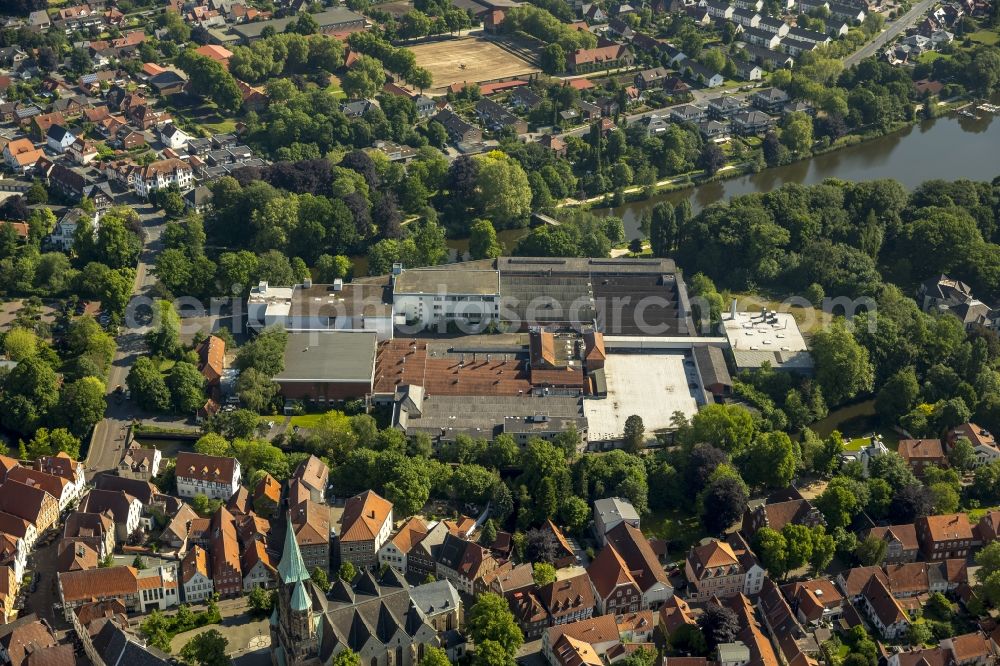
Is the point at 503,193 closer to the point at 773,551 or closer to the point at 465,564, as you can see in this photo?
the point at 465,564

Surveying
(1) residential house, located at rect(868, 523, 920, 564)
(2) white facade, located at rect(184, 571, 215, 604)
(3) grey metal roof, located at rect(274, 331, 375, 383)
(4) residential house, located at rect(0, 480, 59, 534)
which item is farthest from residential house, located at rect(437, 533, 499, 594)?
(4) residential house, located at rect(0, 480, 59, 534)

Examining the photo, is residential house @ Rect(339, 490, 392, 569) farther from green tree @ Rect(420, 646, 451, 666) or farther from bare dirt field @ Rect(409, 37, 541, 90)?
bare dirt field @ Rect(409, 37, 541, 90)

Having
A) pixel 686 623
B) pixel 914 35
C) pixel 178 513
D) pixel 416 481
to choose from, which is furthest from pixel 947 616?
pixel 914 35

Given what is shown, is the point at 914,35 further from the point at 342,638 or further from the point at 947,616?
the point at 342,638

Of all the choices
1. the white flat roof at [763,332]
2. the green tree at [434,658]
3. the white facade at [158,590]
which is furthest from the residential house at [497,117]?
the green tree at [434,658]

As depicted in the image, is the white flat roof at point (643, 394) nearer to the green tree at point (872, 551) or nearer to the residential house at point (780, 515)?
the residential house at point (780, 515)

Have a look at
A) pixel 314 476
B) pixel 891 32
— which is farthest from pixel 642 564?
pixel 891 32
